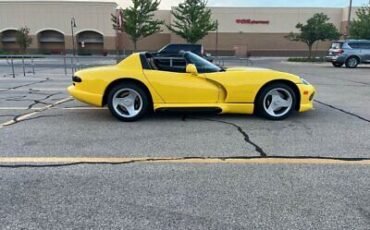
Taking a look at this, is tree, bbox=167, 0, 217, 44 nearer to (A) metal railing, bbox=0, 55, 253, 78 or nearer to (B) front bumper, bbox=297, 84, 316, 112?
(A) metal railing, bbox=0, 55, 253, 78

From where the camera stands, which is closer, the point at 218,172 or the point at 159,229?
the point at 159,229

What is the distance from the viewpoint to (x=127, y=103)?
6.13 meters

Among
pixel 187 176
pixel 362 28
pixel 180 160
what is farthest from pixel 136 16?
pixel 187 176

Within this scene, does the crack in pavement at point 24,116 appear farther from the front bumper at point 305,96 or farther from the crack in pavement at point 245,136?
the front bumper at point 305,96

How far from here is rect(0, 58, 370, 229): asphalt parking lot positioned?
279 centimetres

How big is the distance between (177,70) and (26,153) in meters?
2.95

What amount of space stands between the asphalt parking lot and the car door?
1.40 ft

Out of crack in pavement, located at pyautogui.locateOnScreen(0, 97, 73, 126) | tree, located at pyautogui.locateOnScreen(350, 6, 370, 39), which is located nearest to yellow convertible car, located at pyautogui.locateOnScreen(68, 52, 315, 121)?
crack in pavement, located at pyautogui.locateOnScreen(0, 97, 73, 126)

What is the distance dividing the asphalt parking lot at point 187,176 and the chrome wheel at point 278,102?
0.26 meters

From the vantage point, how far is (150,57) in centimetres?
635

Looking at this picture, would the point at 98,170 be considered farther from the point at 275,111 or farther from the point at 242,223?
the point at 275,111

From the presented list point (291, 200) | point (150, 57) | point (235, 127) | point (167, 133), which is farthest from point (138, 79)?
point (291, 200)

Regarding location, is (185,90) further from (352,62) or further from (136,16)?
(136,16)

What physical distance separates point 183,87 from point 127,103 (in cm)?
106
